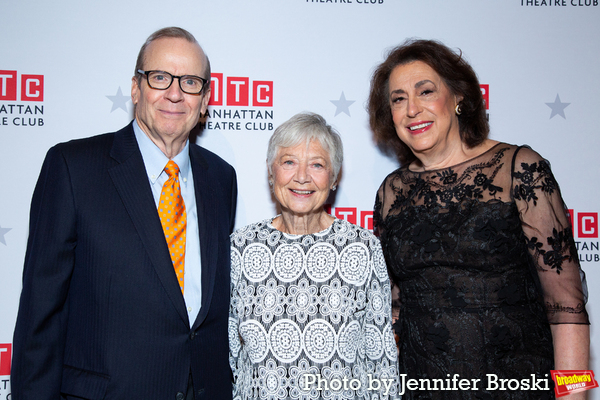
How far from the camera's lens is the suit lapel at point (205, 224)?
4.86 ft

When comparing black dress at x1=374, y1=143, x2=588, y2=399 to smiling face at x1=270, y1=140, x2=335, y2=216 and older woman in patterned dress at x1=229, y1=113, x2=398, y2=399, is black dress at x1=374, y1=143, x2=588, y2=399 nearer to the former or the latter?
older woman in patterned dress at x1=229, y1=113, x2=398, y2=399

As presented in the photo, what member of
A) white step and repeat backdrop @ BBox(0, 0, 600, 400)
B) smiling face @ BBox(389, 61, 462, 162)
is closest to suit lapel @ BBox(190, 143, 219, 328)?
white step and repeat backdrop @ BBox(0, 0, 600, 400)

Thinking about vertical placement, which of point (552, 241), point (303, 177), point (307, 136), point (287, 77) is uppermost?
point (287, 77)

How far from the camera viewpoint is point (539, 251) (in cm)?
155

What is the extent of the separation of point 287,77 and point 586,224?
197 centimetres

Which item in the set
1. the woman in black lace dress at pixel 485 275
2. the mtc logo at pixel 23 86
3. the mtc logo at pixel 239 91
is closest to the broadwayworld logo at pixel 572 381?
the woman in black lace dress at pixel 485 275

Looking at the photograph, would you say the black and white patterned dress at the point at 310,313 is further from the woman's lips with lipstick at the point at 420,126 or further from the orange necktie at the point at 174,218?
the woman's lips with lipstick at the point at 420,126

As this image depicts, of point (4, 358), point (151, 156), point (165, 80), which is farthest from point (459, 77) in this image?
point (4, 358)

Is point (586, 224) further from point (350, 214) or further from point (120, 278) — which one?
point (120, 278)

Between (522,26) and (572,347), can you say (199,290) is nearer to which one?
(572,347)

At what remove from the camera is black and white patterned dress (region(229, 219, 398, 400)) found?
61.4 inches

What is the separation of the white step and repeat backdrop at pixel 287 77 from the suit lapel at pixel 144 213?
84 cm

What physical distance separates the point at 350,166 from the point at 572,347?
133 centimetres

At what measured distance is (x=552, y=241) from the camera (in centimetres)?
152
